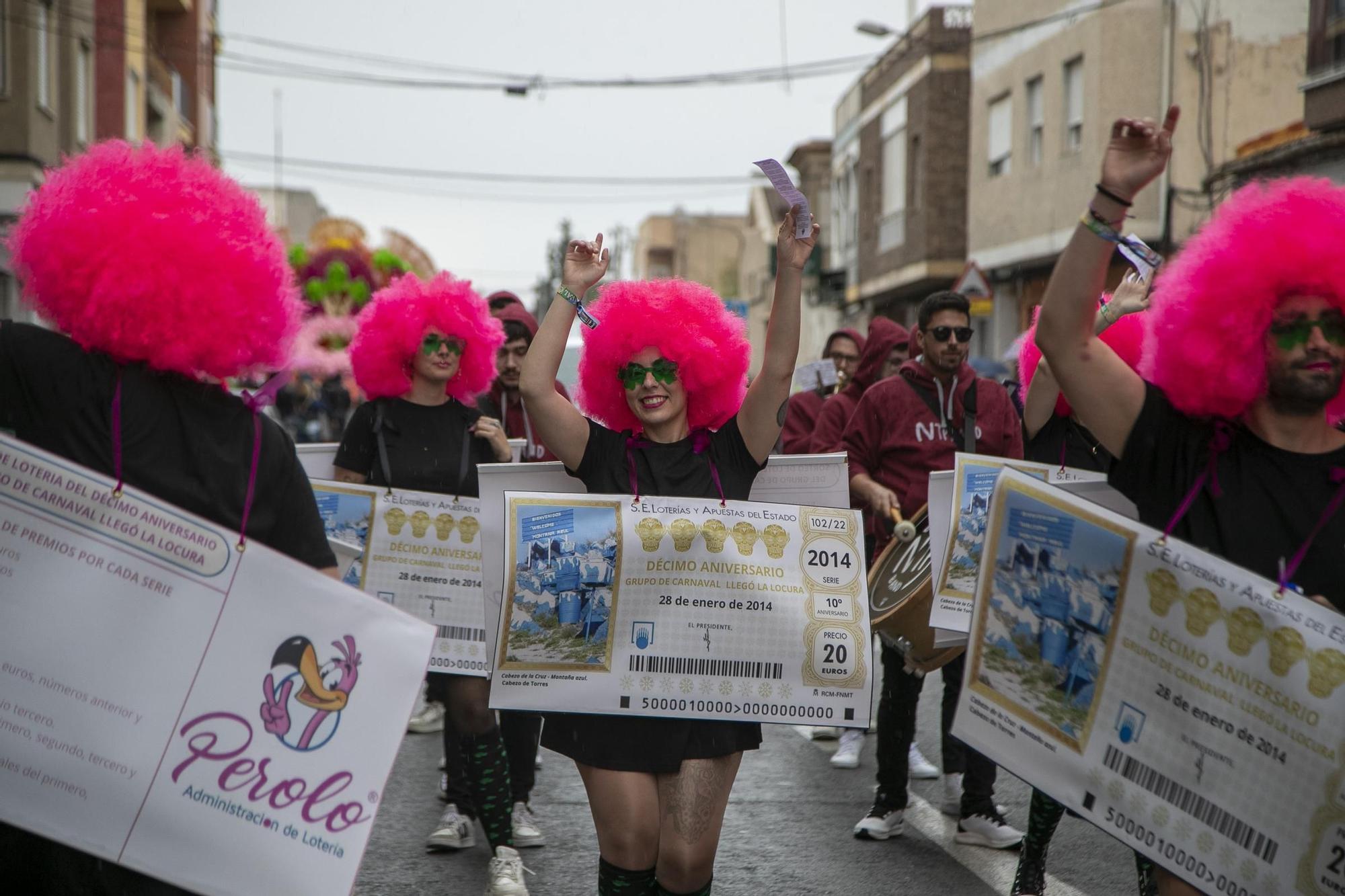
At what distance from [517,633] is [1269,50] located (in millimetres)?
19450

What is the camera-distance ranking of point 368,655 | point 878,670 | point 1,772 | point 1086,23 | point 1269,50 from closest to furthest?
1. point 1,772
2. point 368,655
3. point 878,670
4. point 1269,50
5. point 1086,23

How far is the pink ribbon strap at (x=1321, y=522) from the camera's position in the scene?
111 inches

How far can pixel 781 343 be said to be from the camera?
379 cm

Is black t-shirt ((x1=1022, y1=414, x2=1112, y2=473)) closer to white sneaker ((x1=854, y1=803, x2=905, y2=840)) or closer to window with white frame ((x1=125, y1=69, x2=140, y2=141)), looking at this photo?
white sneaker ((x1=854, y1=803, x2=905, y2=840))

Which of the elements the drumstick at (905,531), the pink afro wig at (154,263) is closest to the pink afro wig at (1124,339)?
the drumstick at (905,531)

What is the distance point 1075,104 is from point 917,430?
1793 centimetres

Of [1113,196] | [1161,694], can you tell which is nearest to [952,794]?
[1161,694]

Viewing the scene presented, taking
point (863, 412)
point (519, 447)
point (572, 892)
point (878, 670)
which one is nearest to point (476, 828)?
point (572, 892)

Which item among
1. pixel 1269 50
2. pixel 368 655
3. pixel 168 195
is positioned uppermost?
pixel 1269 50

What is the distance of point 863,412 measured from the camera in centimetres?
610

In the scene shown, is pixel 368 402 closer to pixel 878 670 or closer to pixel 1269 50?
pixel 878 670

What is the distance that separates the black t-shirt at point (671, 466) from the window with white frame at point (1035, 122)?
820 inches

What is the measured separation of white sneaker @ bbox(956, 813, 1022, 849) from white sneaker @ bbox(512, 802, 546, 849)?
168cm

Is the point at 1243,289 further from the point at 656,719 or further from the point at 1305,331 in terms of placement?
the point at 656,719
